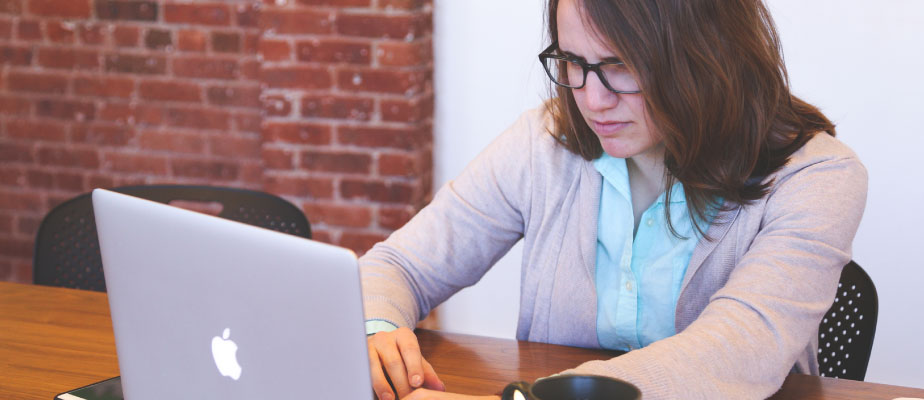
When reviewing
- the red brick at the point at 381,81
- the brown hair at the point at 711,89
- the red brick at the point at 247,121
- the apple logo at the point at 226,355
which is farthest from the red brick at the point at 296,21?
the apple logo at the point at 226,355

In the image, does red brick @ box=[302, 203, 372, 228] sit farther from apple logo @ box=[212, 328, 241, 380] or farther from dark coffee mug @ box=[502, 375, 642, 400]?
dark coffee mug @ box=[502, 375, 642, 400]

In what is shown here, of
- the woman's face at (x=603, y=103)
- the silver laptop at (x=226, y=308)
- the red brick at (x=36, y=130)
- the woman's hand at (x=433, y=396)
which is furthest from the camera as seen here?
the red brick at (x=36, y=130)

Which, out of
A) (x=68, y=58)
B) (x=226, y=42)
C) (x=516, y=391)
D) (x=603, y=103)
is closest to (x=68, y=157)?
(x=68, y=58)

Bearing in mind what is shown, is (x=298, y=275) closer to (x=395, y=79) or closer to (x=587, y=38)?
(x=587, y=38)

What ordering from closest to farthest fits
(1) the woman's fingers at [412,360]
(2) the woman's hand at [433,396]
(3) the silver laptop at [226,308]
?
1. (3) the silver laptop at [226,308]
2. (2) the woman's hand at [433,396]
3. (1) the woman's fingers at [412,360]

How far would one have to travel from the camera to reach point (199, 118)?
9.21ft

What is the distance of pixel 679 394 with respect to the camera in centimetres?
108

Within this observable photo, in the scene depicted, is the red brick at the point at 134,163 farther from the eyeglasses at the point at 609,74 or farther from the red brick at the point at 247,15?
the eyeglasses at the point at 609,74

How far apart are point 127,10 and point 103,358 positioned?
1.69 m

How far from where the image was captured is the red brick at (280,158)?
2.60m

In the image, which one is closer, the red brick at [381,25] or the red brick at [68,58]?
the red brick at [381,25]

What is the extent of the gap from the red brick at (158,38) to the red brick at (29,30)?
0.37 metres

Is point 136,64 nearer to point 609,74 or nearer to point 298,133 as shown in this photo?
point 298,133

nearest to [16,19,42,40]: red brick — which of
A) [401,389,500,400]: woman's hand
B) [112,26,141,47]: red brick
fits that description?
[112,26,141,47]: red brick
